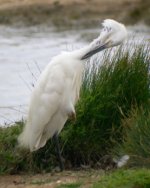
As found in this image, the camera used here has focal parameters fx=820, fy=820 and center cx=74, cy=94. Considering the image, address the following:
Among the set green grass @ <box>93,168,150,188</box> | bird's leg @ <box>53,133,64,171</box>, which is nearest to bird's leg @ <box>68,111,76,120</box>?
bird's leg @ <box>53,133,64,171</box>

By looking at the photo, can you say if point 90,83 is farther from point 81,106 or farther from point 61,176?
point 61,176

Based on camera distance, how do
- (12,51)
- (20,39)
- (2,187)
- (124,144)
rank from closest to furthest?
(2,187), (124,144), (12,51), (20,39)

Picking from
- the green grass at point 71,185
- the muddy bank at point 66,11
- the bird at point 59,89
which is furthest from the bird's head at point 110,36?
the muddy bank at point 66,11

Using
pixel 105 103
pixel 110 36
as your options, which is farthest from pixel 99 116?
pixel 110 36

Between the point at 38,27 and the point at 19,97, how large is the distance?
8747 millimetres

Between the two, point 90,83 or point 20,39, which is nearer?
point 90,83

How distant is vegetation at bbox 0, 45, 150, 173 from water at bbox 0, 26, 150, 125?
3223mm

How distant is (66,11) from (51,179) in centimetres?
1579

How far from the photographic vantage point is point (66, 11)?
2277cm

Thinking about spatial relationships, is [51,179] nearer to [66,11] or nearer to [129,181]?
[129,181]

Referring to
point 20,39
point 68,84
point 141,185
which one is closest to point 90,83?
point 68,84

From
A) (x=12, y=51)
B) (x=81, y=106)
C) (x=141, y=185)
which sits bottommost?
(x=141, y=185)

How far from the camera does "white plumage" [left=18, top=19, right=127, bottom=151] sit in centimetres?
795

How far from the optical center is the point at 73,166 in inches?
347
